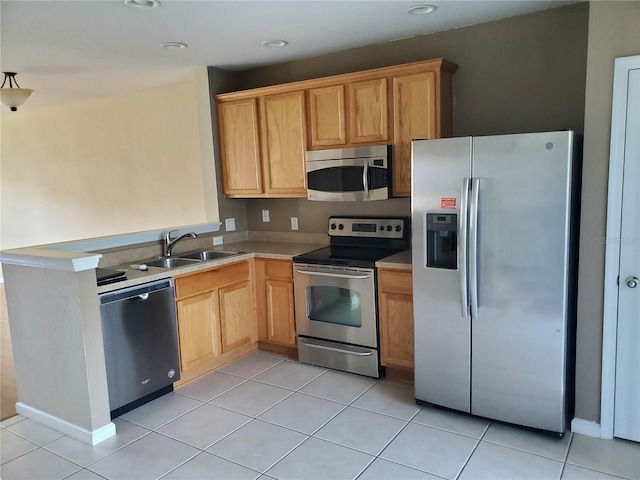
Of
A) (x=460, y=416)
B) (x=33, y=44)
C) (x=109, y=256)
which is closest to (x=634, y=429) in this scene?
(x=460, y=416)

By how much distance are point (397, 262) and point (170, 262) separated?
1.79 m

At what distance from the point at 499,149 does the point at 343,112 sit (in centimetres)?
144

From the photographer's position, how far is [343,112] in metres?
3.64

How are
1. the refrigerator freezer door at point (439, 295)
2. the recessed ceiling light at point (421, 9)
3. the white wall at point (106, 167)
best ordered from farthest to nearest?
the white wall at point (106, 167) < the recessed ceiling light at point (421, 9) < the refrigerator freezer door at point (439, 295)

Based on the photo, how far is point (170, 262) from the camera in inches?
149

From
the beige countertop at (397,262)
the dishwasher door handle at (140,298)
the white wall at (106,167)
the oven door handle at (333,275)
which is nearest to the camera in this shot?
the dishwasher door handle at (140,298)

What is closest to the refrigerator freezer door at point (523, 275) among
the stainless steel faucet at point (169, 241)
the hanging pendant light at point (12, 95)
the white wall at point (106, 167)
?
the stainless steel faucet at point (169, 241)

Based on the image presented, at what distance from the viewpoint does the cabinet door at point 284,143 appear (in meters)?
3.87

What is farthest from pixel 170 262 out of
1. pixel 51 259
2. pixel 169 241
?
pixel 51 259

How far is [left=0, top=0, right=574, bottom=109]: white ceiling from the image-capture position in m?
2.71

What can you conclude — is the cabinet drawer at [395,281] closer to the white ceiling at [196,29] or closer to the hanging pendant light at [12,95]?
the white ceiling at [196,29]

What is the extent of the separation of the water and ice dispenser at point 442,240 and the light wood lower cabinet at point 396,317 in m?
0.38

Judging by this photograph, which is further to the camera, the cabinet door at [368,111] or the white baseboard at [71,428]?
the cabinet door at [368,111]

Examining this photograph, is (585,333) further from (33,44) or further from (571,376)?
(33,44)
